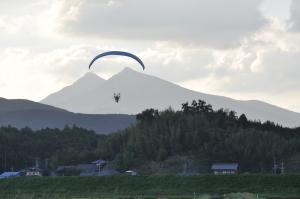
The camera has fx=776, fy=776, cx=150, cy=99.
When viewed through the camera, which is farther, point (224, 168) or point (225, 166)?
point (225, 166)

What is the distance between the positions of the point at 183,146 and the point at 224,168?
31.6 ft

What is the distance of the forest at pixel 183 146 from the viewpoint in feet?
249

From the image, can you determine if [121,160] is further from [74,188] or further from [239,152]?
[74,188]

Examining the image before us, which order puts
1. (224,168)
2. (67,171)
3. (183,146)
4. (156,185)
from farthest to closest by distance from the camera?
1. (183,146)
2. (67,171)
3. (224,168)
4. (156,185)

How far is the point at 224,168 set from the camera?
2852 inches

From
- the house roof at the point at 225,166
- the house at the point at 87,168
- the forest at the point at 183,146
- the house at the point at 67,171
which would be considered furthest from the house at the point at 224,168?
the house at the point at 67,171

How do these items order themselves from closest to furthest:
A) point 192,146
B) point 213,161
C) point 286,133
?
point 213,161
point 192,146
point 286,133

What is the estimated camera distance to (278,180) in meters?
56.0

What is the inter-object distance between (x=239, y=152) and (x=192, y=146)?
629cm

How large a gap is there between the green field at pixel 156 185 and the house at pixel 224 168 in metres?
14.2

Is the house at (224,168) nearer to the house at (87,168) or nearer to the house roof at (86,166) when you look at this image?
the house at (87,168)

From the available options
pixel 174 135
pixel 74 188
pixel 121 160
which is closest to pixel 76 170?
pixel 121 160

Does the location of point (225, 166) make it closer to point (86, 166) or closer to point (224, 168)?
point (224, 168)

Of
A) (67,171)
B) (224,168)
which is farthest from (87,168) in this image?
(224,168)
